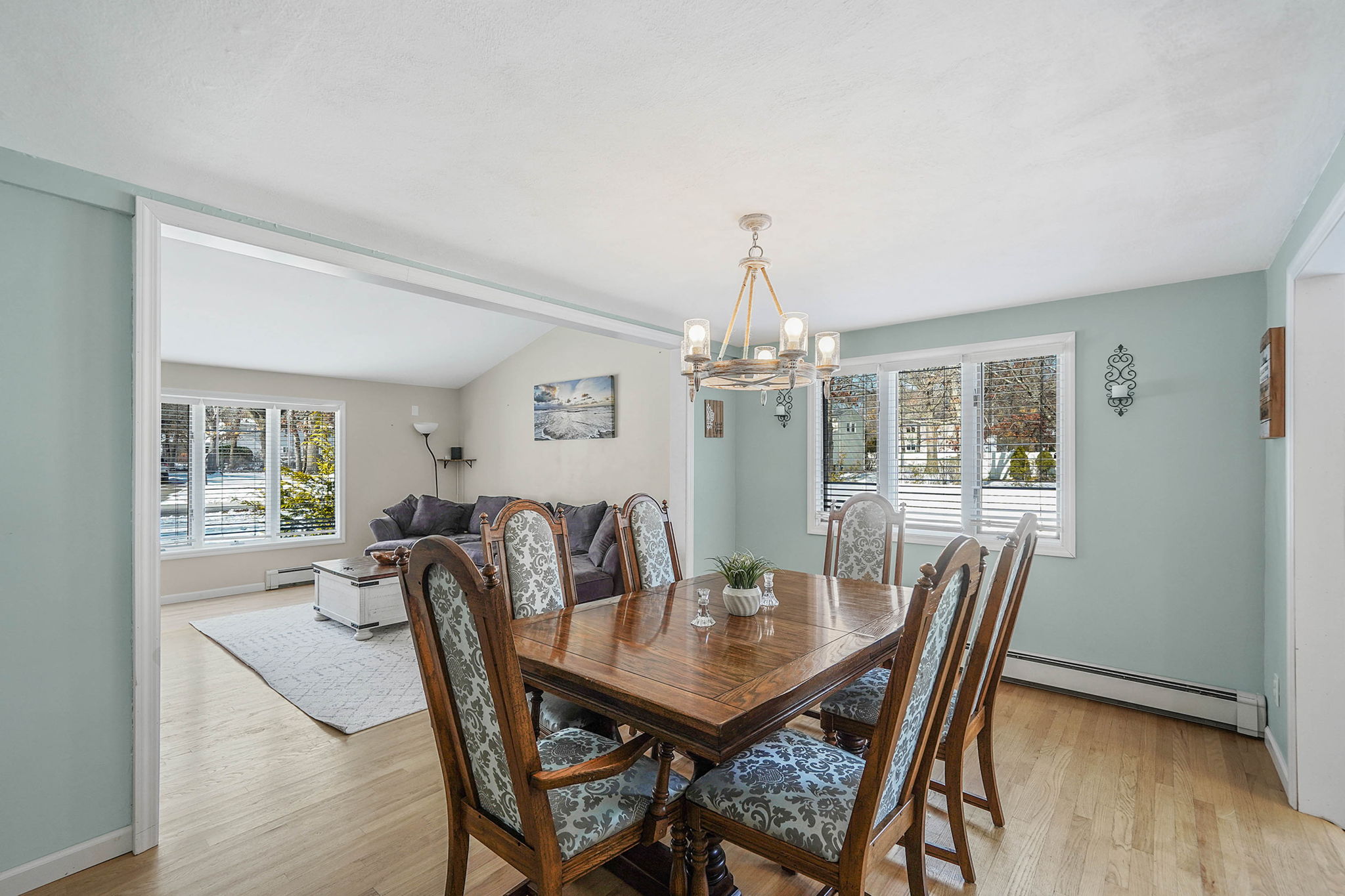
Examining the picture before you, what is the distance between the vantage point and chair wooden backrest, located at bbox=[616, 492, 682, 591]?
3010 mm

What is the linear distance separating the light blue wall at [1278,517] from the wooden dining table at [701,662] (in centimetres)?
169

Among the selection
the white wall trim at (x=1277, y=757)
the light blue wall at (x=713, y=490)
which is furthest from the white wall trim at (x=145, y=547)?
the white wall trim at (x=1277, y=757)

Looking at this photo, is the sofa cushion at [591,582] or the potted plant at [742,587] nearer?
the potted plant at [742,587]

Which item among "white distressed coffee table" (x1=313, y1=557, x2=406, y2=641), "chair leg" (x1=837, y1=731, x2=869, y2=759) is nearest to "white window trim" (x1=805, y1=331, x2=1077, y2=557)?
"chair leg" (x1=837, y1=731, x2=869, y2=759)

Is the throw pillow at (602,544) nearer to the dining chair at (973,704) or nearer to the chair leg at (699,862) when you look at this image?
the dining chair at (973,704)

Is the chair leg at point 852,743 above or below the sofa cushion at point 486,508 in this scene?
below

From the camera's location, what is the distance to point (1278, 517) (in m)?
2.86

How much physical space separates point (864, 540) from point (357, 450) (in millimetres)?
5977

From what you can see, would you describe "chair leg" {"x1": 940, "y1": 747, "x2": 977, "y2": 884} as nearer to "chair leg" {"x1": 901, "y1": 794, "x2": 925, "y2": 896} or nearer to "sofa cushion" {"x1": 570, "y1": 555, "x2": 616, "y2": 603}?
"chair leg" {"x1": 901, "y1": 794, "x2": 925, "y2": 896}

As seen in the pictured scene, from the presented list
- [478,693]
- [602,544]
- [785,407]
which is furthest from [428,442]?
[478,693]

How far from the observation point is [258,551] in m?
6.51

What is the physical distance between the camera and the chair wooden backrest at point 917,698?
134 centimetres

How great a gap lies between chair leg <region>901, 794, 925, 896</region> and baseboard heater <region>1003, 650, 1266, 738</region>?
263 cm

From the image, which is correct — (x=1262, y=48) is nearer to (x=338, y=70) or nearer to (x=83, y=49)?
(x=338, y=70)
